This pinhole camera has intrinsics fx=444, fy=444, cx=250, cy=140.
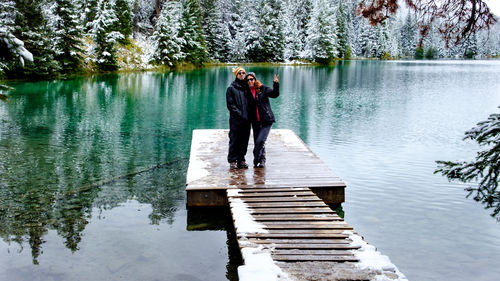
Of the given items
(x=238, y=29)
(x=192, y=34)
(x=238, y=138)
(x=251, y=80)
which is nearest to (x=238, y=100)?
(x=251, y=80)

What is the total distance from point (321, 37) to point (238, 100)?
64807mm

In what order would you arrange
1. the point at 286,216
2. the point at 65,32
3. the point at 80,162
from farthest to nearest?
the point at 65,32 → the point at 80,162 → the point at 286,216

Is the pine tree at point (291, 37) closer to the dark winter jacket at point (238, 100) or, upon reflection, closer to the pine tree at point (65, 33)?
the pine tree at point (65, 33)

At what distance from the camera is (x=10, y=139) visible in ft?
45.9

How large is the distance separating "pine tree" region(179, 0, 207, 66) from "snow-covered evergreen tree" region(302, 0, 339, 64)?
19.9m

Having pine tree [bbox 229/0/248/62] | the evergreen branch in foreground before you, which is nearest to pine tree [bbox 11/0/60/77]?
the evergreen branch in foreground

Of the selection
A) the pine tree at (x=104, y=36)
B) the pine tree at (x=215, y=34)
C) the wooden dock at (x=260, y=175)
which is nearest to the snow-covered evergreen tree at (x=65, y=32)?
the pine tree at (x=104, y=36)

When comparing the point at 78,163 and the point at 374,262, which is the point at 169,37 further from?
the point at 374,262

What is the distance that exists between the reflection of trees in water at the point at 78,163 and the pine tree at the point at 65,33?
15213mm

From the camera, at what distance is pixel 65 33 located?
3631cm

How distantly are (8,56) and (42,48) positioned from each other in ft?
99.6

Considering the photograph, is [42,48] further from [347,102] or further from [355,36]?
[355,36]

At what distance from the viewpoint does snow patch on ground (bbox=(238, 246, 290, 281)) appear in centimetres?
432

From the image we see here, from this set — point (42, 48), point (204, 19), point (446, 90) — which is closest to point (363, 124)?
point (446, 90)
